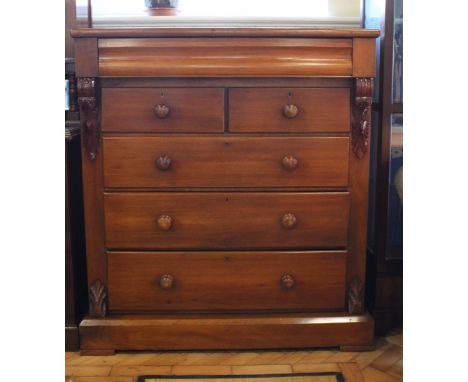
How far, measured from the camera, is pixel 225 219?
1637 millimetres

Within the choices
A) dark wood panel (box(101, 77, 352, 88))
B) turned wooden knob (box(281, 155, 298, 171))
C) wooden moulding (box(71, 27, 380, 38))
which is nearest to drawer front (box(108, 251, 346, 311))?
turned wooden knob (box(281, 155, 298, 171))

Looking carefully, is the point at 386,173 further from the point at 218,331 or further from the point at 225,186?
the point at 218,331

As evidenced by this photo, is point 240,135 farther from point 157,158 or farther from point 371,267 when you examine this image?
point 371,267

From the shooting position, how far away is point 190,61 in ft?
5.04

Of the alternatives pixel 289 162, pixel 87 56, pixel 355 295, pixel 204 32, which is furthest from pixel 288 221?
pixel 87 56

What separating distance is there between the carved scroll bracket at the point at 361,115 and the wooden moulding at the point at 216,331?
1.72 ft

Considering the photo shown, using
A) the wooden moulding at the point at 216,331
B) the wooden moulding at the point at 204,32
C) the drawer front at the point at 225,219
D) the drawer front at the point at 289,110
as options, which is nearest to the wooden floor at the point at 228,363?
the wooden moulding at the point at 216,331

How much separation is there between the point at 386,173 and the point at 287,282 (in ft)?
1.56

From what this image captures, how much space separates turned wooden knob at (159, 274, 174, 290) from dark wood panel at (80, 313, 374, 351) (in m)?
0.10

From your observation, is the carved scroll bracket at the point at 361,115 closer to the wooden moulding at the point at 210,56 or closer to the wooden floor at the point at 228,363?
the wooden moulding at the point at 210,56

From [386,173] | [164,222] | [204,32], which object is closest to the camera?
[204,32]

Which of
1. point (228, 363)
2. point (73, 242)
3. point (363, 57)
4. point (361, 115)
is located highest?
point (363, 57)
